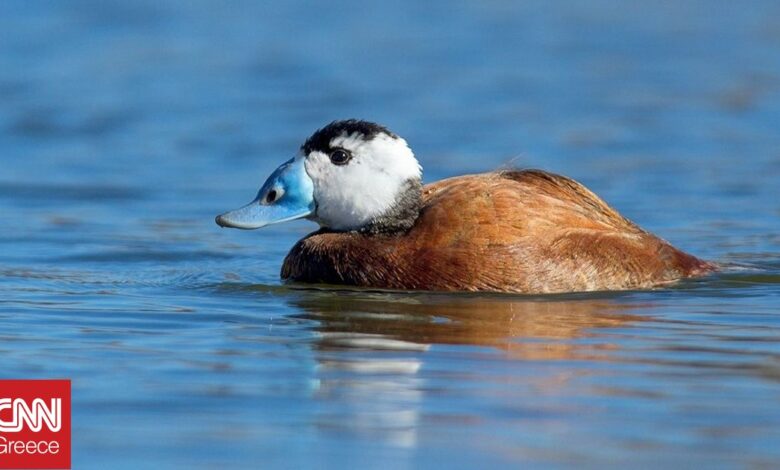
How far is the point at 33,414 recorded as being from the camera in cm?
664

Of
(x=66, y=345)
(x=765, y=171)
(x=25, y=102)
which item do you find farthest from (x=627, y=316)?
(x=25, y=102)

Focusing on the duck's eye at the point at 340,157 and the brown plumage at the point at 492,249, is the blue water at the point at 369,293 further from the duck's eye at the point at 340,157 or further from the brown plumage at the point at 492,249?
the duck's eye at the point at 340,157

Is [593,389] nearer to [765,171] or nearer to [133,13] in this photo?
[765,171]

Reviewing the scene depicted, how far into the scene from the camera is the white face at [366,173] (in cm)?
962

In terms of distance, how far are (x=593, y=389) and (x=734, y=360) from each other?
36.6 inches

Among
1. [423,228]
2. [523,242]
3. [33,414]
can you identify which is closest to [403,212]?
[423,228]

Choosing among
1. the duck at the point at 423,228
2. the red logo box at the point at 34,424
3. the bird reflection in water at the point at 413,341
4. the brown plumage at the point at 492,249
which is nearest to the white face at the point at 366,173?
the duck at the point at 423,228

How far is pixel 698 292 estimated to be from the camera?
974 centimetres

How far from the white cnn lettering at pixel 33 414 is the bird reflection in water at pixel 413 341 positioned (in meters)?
0.98

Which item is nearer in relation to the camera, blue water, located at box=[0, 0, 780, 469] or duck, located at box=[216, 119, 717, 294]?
blue water, located at box=[0, 0, 780, 469]

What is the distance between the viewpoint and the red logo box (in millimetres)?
6246

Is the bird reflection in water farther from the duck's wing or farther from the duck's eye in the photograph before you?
the duck's eye

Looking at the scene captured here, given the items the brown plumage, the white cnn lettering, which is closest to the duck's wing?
the brown plumage

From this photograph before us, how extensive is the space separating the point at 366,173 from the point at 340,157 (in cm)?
17
